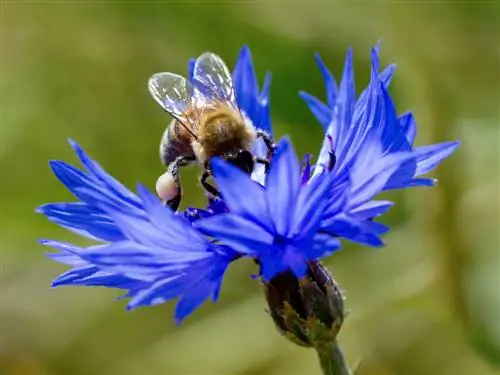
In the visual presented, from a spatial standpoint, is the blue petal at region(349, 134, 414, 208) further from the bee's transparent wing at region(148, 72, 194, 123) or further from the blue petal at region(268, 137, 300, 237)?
the bee's transparent wing at region(148, 72, 194, 123)

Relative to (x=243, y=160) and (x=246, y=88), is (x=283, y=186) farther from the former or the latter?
(x=246, y=88)

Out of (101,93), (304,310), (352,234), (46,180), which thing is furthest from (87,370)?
(352,234)

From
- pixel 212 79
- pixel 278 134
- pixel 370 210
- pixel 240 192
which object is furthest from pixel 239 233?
pixel 278 134

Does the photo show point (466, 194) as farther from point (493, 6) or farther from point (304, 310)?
point (304, 310)

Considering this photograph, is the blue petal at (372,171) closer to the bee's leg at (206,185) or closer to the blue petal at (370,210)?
the blue petal at (370,210)

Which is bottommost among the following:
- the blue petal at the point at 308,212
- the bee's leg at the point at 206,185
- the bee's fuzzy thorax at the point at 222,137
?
the blue petal at the point at 308,212

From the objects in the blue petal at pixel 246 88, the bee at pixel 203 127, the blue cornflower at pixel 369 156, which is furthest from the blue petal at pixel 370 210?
the blue petal at pixel 246 88
